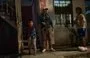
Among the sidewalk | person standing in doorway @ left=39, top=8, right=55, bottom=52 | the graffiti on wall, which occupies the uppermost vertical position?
the graffiti on wall

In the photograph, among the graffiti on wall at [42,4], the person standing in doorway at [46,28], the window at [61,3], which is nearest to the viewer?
the person standing in doorway at [46,28]

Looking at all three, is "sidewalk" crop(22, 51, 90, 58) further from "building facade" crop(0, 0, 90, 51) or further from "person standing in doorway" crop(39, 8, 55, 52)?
"building facade" crop(0, 0, 90, 51)

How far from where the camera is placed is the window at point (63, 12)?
53.2 feet

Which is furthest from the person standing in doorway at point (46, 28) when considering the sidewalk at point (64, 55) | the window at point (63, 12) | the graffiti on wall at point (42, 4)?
the window at point (63, 12)

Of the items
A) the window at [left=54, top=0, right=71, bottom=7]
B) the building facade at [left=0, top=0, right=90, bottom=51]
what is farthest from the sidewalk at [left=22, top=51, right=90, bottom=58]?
the window at [left=54, top=0, right=71, bottom=7]

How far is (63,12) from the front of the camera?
16.3 metres

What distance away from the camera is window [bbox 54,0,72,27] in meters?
Answer: 16.2

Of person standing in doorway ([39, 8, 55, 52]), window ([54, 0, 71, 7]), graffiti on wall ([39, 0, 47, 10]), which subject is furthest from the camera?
window ([54, 0, 71, 7])

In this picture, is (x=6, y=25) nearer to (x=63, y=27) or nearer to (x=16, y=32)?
(x=16, y=32)

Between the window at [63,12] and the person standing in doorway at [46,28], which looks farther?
the window at [63,12]

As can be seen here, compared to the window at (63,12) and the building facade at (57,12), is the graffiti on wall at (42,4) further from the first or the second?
the window at (63,12)

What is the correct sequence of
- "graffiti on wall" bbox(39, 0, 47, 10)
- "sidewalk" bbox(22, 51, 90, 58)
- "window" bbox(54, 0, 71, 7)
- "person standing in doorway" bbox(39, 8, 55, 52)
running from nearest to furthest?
1. "sidewalk" bbox(22, 51, 90, 58)
2. "person standing in doorway" bbox(39, 8, 55, 52)
3. "graffiti on wall" bbox(39, 0, 47, 10)
4. "window" bbox(54, 0, 71, 7)

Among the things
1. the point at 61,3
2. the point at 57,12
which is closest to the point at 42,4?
the point at 57,12

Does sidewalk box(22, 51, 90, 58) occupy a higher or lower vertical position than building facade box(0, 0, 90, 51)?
lower
